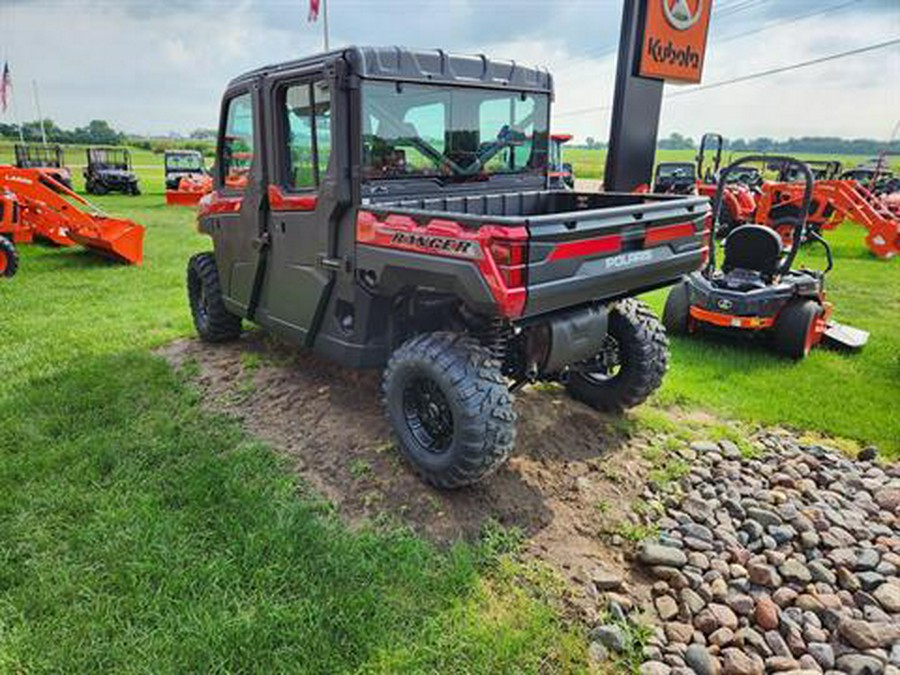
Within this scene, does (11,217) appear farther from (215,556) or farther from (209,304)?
(215,556)

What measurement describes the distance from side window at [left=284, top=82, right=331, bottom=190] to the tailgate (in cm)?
151

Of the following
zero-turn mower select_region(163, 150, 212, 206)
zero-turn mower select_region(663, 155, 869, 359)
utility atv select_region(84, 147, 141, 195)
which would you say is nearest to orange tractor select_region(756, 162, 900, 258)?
zero-turn mower select_region(663, 155, 869, 359)

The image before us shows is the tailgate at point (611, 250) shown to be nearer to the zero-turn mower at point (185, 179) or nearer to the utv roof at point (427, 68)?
the utv roof at point (427, 68)

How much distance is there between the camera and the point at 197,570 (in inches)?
109

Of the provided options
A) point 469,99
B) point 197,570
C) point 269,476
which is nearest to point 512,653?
point 197,570

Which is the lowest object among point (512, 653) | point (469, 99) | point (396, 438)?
point (512, 653)

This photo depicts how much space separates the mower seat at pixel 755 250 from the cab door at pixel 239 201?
4.61 metres

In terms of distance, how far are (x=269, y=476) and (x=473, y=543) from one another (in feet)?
4.20

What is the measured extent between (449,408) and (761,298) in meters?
3.88

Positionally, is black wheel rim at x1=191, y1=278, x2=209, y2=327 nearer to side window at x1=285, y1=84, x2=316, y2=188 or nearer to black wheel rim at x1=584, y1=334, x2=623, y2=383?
side window at x1=285, y1=84, x2=316, y2=188

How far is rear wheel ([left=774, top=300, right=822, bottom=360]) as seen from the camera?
5633mm

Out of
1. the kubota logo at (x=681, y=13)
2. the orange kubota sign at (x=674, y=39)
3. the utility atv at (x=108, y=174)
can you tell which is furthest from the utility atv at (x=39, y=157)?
the kubota logo at (x=681, y=13)

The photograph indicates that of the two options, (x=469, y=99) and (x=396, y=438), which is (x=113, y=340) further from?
(x=469, y=99)

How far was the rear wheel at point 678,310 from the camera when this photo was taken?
6.21 m
